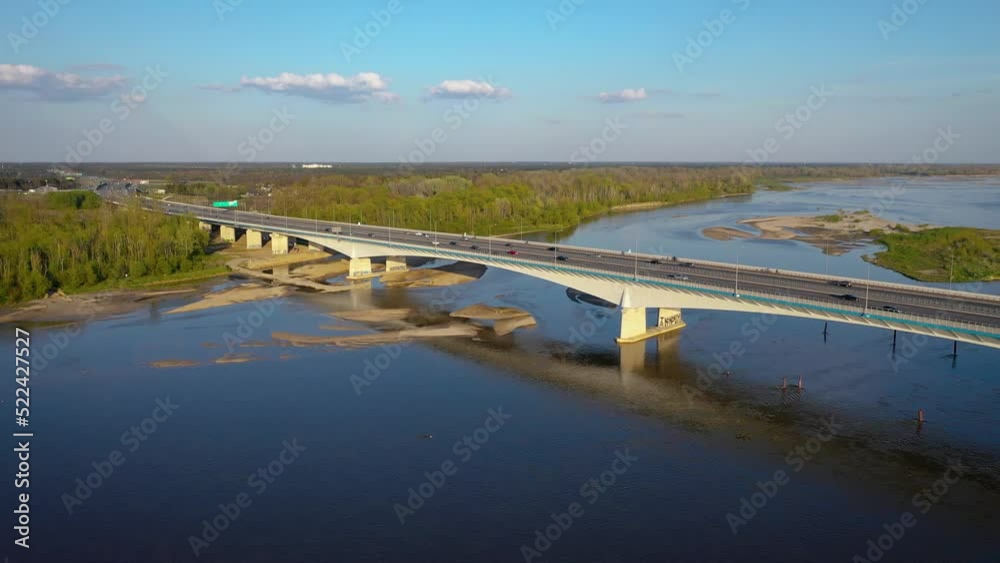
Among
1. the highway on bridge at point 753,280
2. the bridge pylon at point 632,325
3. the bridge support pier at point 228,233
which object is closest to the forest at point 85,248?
the bridge support pier at point 228,233

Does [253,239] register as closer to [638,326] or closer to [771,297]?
[638,326]

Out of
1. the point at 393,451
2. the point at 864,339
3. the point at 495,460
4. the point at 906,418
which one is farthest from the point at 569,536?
the point at 864,339

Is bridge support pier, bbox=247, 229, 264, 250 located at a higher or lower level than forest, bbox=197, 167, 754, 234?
lower

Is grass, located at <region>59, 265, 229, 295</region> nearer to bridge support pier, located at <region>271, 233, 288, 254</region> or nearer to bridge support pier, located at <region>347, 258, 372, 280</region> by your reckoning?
bridge support pier, located at <region>271, 233, 288, 254</region>

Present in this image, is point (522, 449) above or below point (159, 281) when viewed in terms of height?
below

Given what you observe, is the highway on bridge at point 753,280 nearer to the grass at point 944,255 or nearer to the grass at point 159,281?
the grass at point 159,281

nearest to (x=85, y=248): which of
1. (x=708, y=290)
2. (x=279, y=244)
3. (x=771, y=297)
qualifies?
(x=279, y=244)

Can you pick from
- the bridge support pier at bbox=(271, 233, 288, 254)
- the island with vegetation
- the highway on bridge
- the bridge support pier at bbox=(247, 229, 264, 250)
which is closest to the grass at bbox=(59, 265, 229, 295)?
the bridge support pier at bbox=(271, 233, 288, 254)
